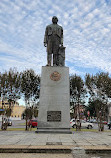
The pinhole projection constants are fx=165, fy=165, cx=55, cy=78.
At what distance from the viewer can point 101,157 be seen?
445 centimetres

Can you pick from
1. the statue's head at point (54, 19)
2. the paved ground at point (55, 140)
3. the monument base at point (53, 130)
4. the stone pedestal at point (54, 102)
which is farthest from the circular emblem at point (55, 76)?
Answer: the paved ground at point (55, 140)

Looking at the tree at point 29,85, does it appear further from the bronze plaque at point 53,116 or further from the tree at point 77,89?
the bronze plaque at point 53,116

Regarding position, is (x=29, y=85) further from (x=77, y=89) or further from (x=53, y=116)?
(x=53, y=116)

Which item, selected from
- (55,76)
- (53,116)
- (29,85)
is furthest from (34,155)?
(29,85)

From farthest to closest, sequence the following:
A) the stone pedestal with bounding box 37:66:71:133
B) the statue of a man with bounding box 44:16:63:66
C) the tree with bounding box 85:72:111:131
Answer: the tree with bounding box 85:72:111:131 < the statue of a man with bounding box 44:16:63:66 < the stone pedestal with bounding box 37:66:71:133

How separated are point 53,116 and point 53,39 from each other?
512 cm

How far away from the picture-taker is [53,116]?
9.33 m

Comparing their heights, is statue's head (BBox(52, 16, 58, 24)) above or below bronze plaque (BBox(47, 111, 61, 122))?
above

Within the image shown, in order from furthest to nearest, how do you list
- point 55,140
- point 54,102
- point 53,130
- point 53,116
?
point 54,102 → point 53,116 → point 53,130 → point 55,140

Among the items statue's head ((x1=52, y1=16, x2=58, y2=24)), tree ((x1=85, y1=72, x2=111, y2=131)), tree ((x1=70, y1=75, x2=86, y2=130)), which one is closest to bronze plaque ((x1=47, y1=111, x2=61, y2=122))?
statue's head ((x1=52, y1=16, x2=58, y2=24))

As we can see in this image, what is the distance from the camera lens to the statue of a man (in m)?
11.1

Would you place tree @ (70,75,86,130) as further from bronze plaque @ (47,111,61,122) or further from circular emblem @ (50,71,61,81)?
bronze plaque @ (47,111,61,122)

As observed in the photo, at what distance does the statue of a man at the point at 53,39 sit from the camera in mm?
11070

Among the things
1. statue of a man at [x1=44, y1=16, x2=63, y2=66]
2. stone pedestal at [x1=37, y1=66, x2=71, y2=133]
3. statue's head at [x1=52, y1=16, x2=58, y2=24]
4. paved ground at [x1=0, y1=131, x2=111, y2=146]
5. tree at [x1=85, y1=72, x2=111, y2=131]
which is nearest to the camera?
paved ground at [x1=0, y1=131, x2=111, y2=146]
